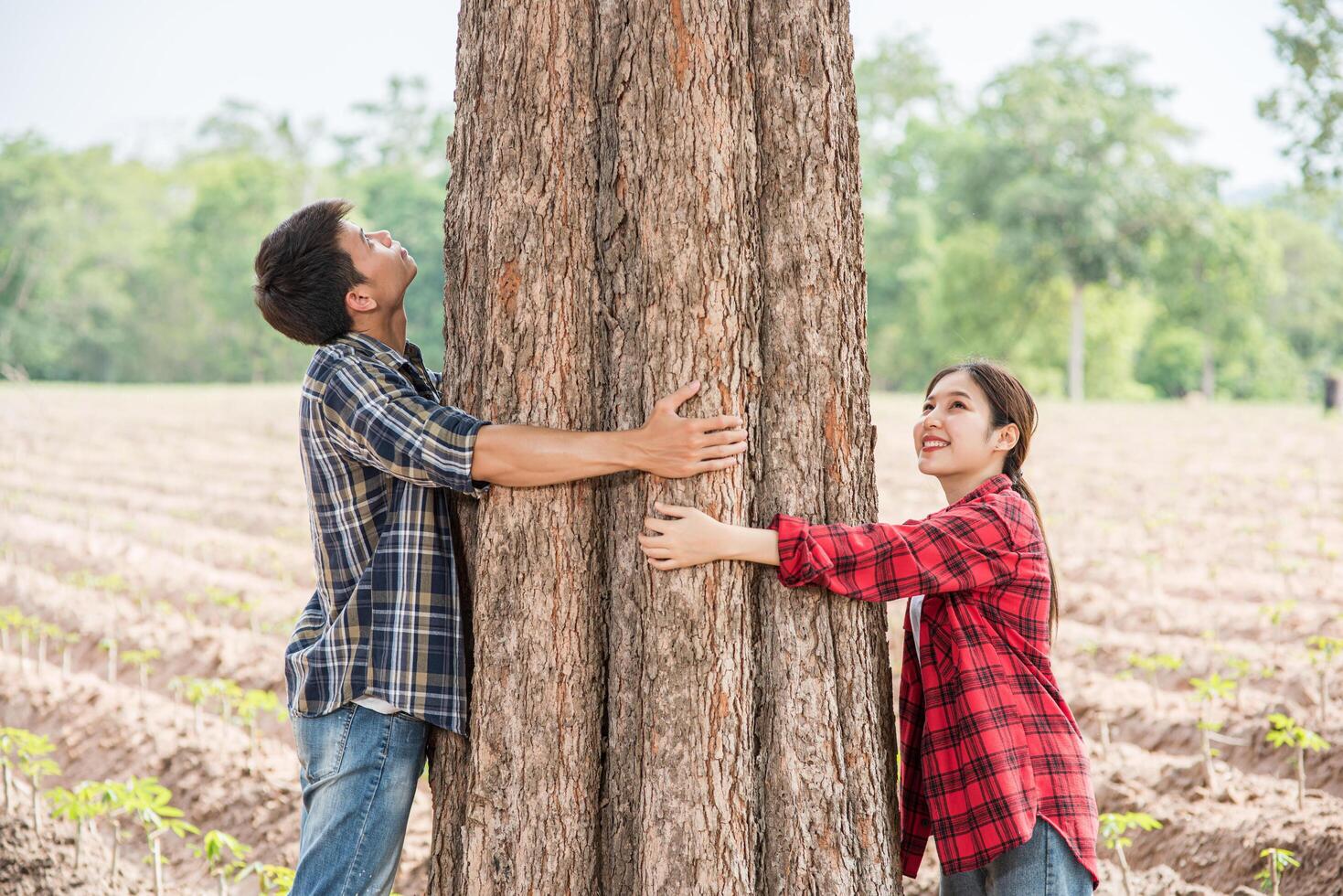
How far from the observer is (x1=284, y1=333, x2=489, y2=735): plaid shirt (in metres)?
2.41

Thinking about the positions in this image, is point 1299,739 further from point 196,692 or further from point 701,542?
point 196,692

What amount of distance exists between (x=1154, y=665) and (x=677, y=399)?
3541 mm

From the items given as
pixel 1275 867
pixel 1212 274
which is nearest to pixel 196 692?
pixel 1275 867

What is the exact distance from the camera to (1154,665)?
5.04 metres

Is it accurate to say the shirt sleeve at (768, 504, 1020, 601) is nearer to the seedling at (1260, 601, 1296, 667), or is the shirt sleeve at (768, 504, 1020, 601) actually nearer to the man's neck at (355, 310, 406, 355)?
the man's neck at (355, 310, 406, 355)

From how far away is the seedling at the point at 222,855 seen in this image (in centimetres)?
348

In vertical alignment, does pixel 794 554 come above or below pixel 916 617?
→ above

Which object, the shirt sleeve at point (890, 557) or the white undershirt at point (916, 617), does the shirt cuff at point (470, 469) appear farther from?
the white undershirt at point (916, 617)

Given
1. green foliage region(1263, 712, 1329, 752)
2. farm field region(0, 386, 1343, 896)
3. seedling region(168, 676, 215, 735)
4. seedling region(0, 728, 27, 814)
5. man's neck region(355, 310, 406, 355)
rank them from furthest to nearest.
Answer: seedling region(168, 676, 215, 735) < seedling region(0, 728, 27, 814) < farm field region(0, 386, 1343, 896) < green foliage region(1263, 712, 1329, 752) < man's neck region(355, 310, 406, 355)

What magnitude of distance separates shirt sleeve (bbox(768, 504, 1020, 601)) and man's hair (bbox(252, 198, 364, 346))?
1.13 metres

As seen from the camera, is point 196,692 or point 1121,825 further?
point 196,692

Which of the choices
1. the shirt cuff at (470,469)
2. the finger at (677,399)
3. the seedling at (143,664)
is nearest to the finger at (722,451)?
the finger at (677,399)

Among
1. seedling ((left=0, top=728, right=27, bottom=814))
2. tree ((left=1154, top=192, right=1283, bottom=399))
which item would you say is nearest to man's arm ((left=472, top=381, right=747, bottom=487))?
seedling ((left=0, top=728, right=27, bottom=814))

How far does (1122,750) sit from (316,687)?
390 cm
